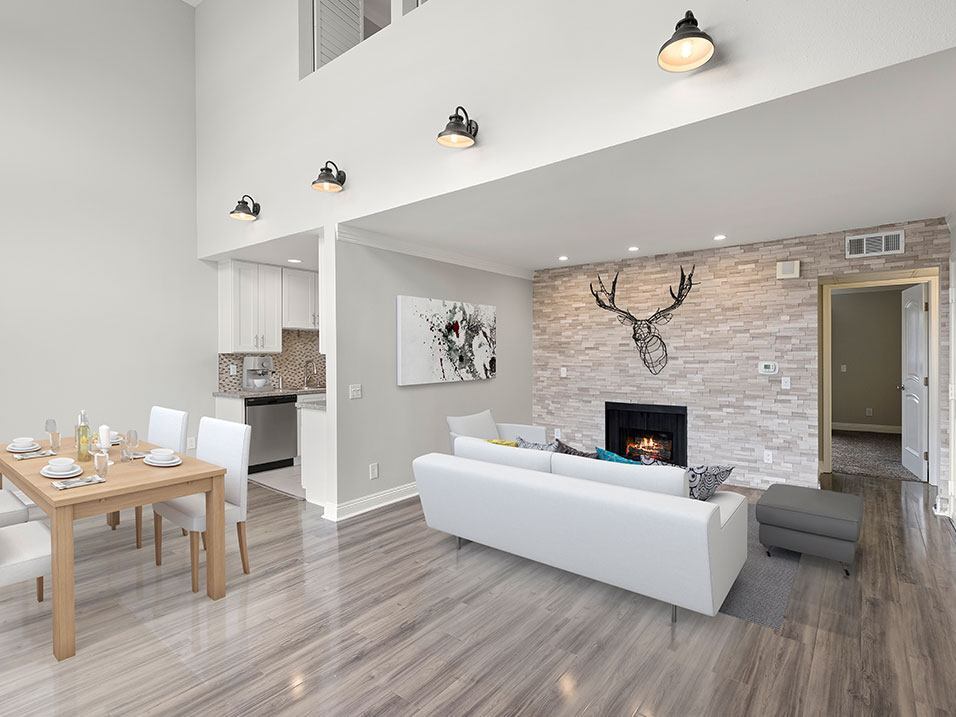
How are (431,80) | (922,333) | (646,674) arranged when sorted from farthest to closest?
(922,333), (431,80), (646,674)

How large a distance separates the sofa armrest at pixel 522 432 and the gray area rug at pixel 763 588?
206 cm

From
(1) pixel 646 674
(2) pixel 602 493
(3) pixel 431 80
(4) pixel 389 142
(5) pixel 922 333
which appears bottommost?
(1) pixel 646 674

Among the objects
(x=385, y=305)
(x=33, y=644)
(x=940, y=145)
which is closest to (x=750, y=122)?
(x=940, y=145)

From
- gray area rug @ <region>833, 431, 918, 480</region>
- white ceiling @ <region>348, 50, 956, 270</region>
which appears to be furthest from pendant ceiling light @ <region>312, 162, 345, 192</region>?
gray area rug @ <region>833, 431, 918, 480</region>

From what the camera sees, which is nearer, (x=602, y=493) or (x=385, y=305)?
(x=602, y=493)

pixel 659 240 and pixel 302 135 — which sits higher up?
pixel 302 135

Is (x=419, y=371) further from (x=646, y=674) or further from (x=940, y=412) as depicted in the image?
(x=940, y=412)

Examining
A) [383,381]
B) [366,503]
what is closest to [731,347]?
[383,381]

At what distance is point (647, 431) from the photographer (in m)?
5.78

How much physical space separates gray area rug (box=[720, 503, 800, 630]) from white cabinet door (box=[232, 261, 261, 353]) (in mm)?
5170

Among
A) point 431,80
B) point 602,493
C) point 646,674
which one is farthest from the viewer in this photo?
point 431,80

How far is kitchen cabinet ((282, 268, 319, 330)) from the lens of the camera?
612 cm

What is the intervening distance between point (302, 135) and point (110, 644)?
387cm

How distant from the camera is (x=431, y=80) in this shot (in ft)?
11.3
